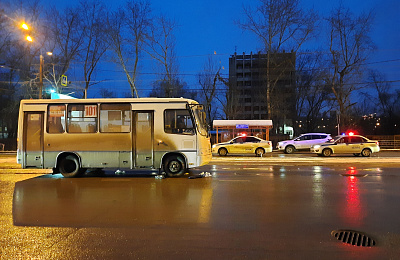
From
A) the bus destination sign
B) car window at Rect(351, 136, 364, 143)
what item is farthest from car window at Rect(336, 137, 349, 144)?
the bus destination sign

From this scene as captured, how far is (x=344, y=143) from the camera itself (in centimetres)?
2152

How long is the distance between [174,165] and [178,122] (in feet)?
5.76

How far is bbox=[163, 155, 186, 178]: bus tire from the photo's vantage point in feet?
36.9

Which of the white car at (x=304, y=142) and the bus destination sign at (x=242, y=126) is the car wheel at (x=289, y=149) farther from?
the bus destination sign at (x=242, y=126)

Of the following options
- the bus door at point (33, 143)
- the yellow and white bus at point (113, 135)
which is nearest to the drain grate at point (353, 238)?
the yellow and white bus at point (113, 135)

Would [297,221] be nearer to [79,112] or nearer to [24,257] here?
[24,257]

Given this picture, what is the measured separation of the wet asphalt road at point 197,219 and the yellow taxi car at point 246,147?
39.7 ft

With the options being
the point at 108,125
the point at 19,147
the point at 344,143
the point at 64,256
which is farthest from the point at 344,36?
the point at 64,256

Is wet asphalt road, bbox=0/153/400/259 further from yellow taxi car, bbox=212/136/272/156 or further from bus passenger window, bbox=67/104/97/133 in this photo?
yellow taxi car, bbox=212/136/272/156

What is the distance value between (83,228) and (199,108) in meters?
7.20

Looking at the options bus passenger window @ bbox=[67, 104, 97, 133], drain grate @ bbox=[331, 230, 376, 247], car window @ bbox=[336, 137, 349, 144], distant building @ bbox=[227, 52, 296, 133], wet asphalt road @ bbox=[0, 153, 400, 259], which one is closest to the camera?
wet asphalt road @ bbox=[0, 153, 400, 259]

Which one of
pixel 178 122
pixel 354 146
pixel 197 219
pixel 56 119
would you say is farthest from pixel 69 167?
pixel 354 146

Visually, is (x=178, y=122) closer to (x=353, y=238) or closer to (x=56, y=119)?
(x=56, y=119)

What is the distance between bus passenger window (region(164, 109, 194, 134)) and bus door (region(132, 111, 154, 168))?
0.65 metres
